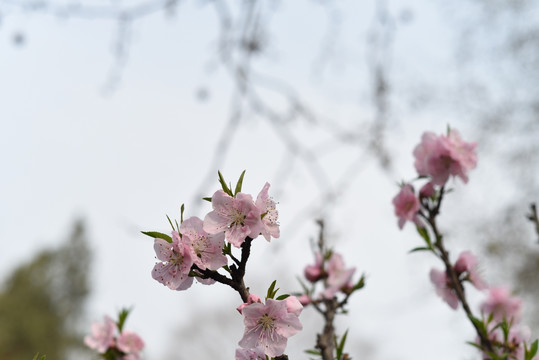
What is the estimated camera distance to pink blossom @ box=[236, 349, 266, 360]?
746 millimetres

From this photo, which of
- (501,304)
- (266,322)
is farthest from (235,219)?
(501,304)

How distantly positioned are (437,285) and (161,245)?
0.78 m

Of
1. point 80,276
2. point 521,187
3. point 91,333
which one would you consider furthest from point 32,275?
point 91,333

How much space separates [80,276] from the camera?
2506 centimetres

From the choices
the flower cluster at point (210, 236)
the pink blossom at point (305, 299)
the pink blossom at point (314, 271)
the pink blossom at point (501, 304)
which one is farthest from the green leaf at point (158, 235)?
the pink blossom at point (501, 304)

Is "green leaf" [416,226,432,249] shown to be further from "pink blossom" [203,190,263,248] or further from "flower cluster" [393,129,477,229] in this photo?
"pink blossom" [203,190,263,248]

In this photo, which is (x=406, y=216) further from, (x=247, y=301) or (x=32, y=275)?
(x=32, y=275)

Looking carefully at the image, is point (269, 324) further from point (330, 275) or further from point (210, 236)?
point (330, 275)

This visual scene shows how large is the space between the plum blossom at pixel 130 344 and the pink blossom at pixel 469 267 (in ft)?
2.94

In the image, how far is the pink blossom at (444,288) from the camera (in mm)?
1177

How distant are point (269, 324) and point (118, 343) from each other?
74cm

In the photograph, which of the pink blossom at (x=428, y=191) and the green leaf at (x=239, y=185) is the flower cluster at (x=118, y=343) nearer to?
the green leaf at (x=239, y=185)

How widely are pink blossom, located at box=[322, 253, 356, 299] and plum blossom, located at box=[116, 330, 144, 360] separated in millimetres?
542

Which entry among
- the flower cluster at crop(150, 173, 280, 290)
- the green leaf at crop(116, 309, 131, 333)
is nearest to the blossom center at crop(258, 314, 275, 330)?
the flower cluster at crop(150, 173, 280, 290)
